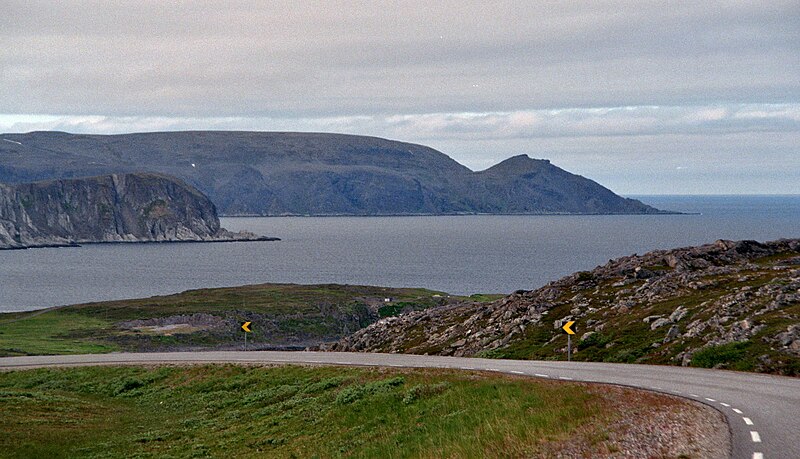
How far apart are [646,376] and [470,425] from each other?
10888 mm

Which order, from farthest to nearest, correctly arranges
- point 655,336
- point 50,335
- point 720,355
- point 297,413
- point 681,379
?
point 50,335, point 655,336, point 720,355, point 297,413, point 681,379

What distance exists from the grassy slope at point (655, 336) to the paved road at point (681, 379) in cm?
209

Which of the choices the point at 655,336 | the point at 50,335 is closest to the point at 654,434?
the point at 655,336

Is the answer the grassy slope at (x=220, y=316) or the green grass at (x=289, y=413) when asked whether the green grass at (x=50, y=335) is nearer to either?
the grassy slope at (x=220, y=316)

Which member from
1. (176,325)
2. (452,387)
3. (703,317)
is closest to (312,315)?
(176,325)

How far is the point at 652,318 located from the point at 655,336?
3.00 metres

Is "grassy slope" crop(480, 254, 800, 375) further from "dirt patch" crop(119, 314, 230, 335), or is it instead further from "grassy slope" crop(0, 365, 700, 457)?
"dirt patch" crop(119, 314, 230, 335)

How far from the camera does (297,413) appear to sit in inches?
1367

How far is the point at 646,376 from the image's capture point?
34.8 metres

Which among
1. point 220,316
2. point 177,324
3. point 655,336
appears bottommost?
point 177,324

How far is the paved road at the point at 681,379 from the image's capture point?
2153 cm

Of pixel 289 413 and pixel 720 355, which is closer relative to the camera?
pixel 289 413

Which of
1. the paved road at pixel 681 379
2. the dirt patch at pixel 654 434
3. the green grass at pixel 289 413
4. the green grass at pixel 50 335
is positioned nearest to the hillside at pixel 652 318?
the paved road at pixel 681 379

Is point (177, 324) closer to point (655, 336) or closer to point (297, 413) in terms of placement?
point (655, 336)
